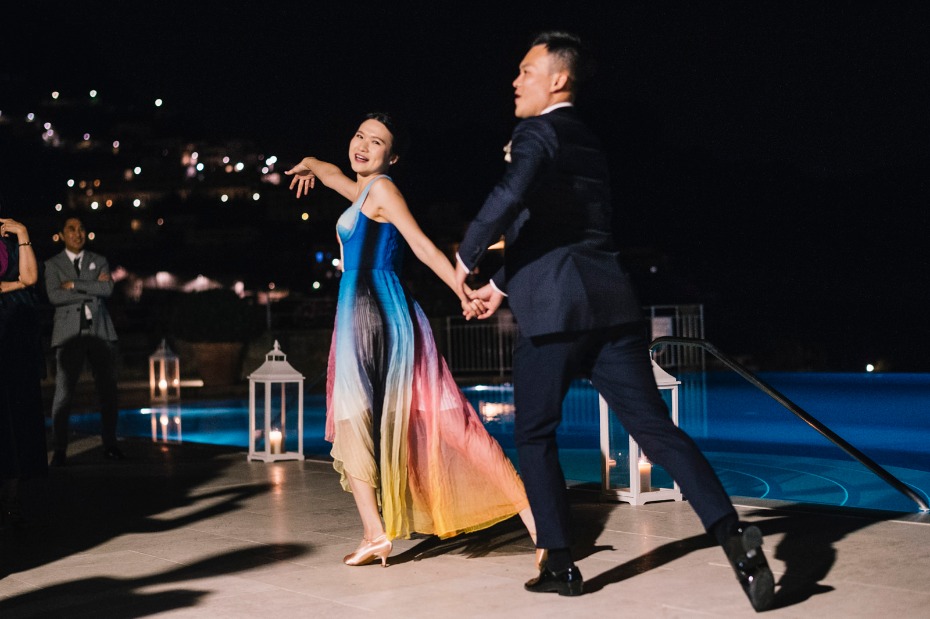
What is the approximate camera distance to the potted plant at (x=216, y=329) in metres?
18.7

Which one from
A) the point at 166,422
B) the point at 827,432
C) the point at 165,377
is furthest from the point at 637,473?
the point at 165,377

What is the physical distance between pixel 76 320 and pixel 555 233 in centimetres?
558

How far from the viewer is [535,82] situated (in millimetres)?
3688

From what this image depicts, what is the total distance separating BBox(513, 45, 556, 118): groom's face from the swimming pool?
121 inches

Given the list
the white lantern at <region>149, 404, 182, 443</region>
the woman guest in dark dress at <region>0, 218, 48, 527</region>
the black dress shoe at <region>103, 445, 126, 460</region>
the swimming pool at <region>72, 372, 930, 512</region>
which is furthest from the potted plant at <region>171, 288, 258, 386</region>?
the woman guest in dark dress at <region>0, 218, 48, 527</region>

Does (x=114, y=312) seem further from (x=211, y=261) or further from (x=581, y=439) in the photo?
(x=581, y=439)

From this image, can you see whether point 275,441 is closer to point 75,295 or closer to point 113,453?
point 113,453

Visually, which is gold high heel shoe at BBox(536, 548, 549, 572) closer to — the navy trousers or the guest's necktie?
the navy trousers

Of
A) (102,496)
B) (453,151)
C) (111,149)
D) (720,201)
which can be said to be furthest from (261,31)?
(111,149)

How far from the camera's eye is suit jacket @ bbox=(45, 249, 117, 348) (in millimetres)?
8234

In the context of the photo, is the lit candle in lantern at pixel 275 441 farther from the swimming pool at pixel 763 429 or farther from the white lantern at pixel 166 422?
the white lantern at pixel 166 422

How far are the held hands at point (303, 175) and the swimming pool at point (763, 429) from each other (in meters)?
3.23

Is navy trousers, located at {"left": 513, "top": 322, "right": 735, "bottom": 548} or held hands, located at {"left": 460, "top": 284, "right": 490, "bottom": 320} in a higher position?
held hands, located at {"left": 460, "top": 284, "right": 490, "bottom": 320}

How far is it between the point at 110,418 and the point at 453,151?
42.3 meters
